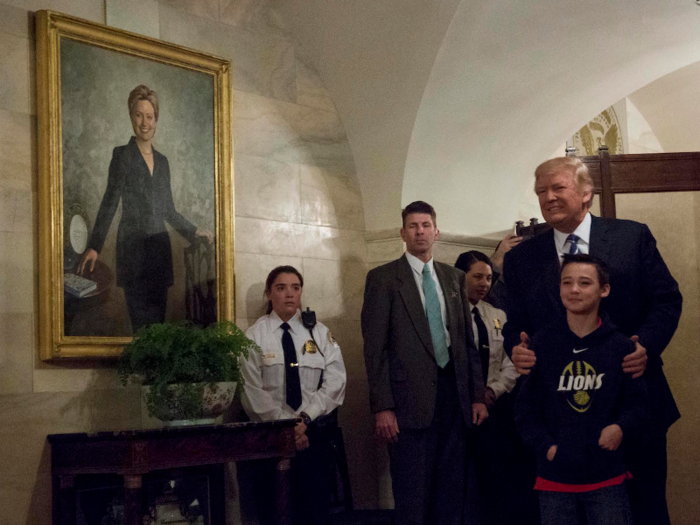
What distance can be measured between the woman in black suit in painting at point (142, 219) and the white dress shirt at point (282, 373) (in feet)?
1.87

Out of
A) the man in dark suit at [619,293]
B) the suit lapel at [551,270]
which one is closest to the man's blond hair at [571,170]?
the man in dark suit at [619,293]

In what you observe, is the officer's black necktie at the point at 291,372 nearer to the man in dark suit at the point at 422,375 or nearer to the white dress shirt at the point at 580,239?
the man in dark suit at the point at 422,375

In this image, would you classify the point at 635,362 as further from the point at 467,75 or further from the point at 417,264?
the point at 467,75

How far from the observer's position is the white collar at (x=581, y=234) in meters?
3.56

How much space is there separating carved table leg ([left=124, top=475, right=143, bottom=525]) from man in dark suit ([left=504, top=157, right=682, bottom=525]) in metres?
1.70

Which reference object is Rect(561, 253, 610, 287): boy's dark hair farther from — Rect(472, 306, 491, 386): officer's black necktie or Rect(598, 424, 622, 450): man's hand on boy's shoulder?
Rect(472, 306, 491, 386): officer's black necktie

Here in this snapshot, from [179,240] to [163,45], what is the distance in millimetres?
1110

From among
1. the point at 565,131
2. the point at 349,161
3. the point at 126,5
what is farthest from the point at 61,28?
the point at 565,131

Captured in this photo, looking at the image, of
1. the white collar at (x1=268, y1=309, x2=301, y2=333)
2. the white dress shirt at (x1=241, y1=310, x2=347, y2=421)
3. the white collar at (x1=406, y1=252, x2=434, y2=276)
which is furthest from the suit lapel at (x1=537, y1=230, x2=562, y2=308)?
the white collar at (x1=268, y1=309, x2=301, y2=333)

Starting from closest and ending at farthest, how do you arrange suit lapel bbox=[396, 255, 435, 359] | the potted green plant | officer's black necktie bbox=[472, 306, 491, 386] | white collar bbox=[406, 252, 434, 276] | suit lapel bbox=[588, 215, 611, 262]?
suit lapel bbox=[588, 215, 611, 262], the potted green plant, suit lapel bbox=[396, 255, 435, 359], white collar bbox=[406, 252, 434, 276], officer's black necktie bbox=[472, 306, 491, 386]

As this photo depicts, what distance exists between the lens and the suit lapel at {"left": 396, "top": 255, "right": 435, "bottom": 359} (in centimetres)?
470

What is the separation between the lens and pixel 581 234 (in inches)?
141

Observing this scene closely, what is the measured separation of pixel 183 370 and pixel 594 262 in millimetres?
2029

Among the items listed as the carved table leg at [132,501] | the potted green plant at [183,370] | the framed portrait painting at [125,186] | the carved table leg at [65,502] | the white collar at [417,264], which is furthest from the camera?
the white collar at [417,264]
